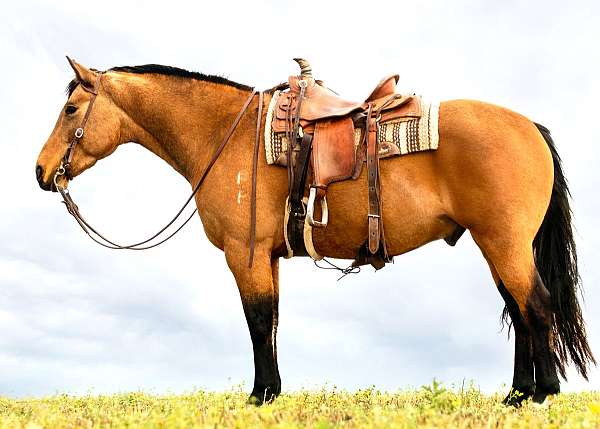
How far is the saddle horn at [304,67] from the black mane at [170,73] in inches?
26.6

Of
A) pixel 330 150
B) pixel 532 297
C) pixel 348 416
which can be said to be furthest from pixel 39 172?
pixel 532 297

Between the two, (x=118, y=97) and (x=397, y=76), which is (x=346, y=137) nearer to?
(x=397, y=76)

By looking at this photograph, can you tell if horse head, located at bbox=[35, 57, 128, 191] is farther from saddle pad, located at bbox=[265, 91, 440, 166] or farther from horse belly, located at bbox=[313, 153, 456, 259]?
horse belly, located at bbox=[313, 153, 456, 259]

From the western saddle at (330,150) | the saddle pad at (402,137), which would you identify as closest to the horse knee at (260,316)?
the western saddle at (330,150)

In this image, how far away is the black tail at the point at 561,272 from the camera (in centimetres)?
741

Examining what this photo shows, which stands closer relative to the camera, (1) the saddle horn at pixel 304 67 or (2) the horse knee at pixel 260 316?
(2) the horse knee at pixel 260 316

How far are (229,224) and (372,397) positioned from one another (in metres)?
2.89

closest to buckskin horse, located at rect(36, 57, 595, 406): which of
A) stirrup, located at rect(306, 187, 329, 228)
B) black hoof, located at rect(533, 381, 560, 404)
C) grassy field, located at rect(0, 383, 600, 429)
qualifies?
black hoof, located at rect(533, 381, 560, 404)

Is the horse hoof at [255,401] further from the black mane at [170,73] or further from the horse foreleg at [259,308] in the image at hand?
the black mane at [170,73]

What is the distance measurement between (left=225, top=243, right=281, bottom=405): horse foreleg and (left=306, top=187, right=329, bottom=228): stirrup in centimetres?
60

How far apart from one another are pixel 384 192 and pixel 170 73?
325 centimetres

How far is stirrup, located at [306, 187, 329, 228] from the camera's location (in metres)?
6.80

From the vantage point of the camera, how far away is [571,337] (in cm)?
744

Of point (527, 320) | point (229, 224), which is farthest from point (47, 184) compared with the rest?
point (527, 320)
